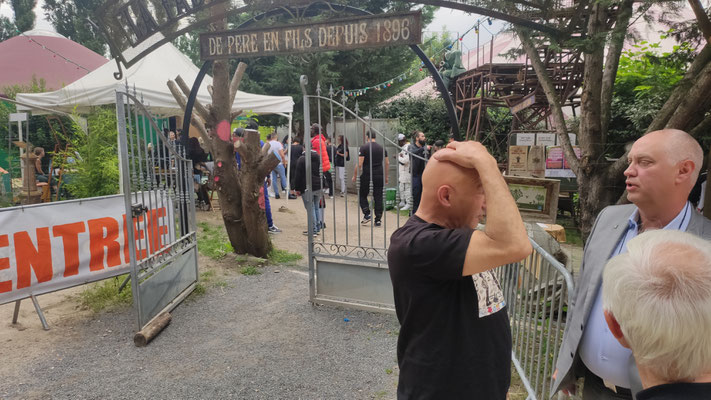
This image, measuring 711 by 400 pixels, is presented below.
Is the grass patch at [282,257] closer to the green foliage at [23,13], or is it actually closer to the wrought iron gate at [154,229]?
the wrought iron gate at [154,229]

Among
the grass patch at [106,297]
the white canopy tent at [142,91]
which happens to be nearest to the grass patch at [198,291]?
the grass patch at [106,297]

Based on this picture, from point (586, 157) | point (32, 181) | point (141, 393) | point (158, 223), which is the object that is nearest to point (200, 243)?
point (158, 223)

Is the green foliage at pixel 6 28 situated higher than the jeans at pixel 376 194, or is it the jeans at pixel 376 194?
the green foliage at pixel 6 28

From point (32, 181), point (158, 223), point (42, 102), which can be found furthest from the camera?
point (42, 102)

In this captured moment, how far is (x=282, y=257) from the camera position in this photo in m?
6.86

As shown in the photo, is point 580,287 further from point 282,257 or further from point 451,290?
point 282,257

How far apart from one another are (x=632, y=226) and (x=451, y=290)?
106cm

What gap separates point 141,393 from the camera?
3.31 metres

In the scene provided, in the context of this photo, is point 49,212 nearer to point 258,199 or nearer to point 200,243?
point 258,199

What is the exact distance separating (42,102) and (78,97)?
116cm

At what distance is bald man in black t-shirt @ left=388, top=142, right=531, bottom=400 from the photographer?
1.31 m

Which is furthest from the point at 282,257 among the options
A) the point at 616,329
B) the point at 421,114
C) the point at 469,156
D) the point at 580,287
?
the point at 421,114

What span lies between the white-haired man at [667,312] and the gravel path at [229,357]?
2598 millimetres

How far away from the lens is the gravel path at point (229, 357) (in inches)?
133
